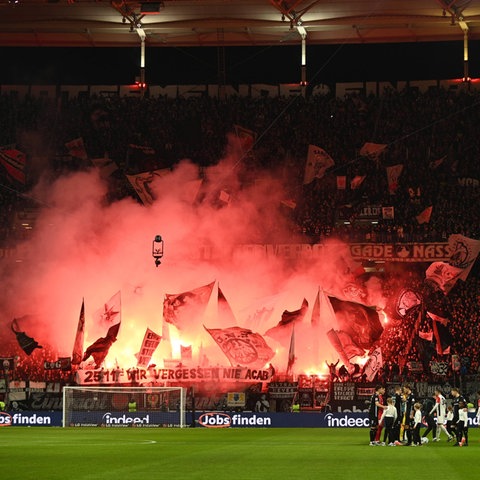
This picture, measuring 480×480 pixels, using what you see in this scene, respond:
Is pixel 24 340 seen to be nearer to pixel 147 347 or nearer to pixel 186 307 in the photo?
pixel 147 347

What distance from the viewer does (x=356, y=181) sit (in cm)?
4284

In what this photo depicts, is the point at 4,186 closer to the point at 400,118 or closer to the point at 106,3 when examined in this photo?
the point at 106,3

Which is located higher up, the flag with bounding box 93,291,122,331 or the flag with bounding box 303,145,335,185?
the flag with bounding box 303,145,335,185

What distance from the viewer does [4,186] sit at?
42.5 metres

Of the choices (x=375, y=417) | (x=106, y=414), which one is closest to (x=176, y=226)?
(x=106, y=414)

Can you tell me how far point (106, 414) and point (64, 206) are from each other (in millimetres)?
11935

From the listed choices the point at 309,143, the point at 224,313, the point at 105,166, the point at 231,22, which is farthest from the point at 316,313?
the point at 231,22

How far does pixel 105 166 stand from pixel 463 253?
1680 centimetres

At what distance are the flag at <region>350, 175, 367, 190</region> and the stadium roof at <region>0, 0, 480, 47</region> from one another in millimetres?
7524

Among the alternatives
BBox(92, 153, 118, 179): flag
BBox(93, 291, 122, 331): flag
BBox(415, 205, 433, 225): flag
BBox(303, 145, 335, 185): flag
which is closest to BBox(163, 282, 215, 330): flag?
BBox(93, 291, 122, 331): flag

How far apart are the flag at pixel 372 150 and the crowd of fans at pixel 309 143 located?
0.18 meters

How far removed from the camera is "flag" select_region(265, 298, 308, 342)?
38.2 meters

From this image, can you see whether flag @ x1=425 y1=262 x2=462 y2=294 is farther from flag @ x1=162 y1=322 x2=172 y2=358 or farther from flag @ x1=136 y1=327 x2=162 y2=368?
flag @ x1=136 y1=327 x2=162 y2=368

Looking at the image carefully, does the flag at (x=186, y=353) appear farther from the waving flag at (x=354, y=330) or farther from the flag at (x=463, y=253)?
the flag at (x=463, y=253)
